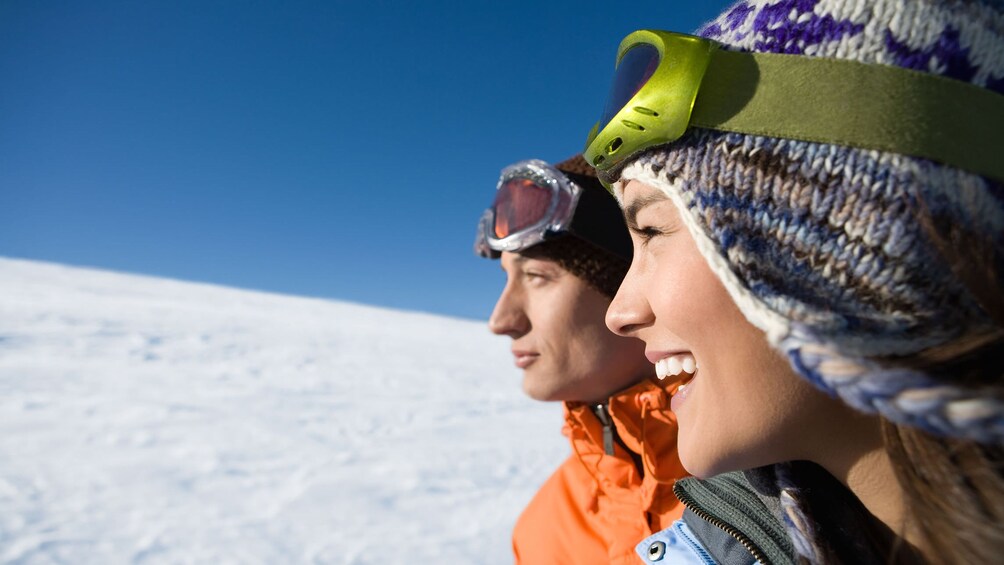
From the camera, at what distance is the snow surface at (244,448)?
3324mm

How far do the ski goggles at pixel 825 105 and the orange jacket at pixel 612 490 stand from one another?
1.13 metres

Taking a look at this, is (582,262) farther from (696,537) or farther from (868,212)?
Result: (868,212)

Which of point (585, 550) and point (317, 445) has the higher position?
point (317, 445)

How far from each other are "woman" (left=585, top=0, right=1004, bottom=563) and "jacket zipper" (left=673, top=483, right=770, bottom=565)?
0.13 metres

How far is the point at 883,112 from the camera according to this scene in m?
1.01

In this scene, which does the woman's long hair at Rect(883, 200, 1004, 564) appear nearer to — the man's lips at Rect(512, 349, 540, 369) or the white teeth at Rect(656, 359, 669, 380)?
the white teeth at Rect(656, 359, 669, 380)

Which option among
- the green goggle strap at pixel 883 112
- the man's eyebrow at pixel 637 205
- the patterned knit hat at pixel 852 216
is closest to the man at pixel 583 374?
the man's eyebrow at pixel 637 205

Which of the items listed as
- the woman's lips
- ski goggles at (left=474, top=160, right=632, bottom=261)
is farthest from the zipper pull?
the woman's lips

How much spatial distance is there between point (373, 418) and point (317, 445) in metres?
1.18

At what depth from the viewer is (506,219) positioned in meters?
2.69

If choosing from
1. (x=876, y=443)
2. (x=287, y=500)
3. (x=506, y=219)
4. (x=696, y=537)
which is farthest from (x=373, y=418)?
(x=876, y=443)

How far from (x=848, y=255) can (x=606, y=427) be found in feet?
4.40

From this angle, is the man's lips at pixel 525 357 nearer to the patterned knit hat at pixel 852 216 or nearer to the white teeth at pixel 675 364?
the white teeth at pixel 675 364

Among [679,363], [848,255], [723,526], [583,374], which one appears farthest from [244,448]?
[848,255]
